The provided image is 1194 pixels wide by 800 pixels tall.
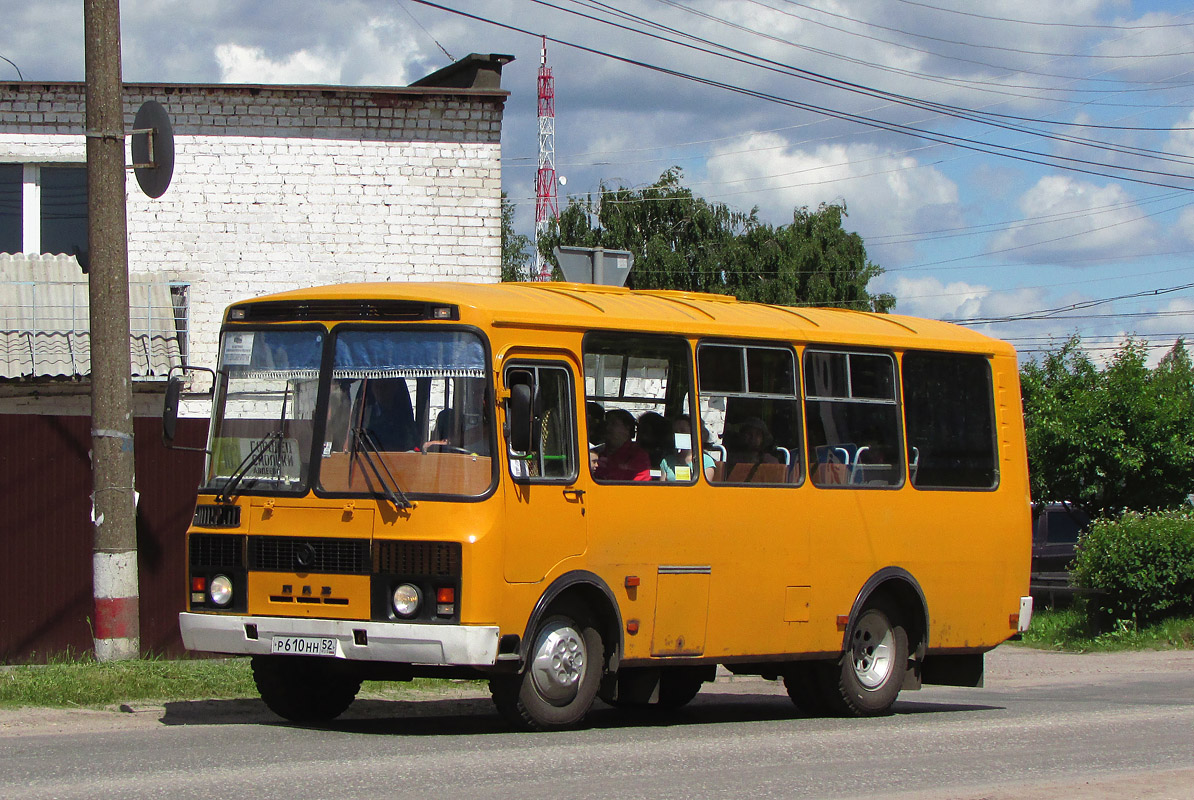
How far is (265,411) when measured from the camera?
9312 mm

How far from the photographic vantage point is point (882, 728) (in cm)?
1047

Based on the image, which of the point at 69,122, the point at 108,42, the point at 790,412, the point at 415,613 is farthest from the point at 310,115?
the point at 415,613

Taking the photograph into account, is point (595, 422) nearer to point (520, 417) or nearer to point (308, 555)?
point (520, 417)

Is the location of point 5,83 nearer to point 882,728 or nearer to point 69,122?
point 69,122

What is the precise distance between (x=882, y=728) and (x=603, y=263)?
5805 mm

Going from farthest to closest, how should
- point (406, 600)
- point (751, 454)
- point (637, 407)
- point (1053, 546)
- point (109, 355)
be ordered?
point (1053, 546) < point (109, 355) < point (751, 454) < point (637, 407) < point (406, 600)

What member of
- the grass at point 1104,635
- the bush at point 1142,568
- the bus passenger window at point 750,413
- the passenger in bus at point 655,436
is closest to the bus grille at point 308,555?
the passenger in bus at point 655,436

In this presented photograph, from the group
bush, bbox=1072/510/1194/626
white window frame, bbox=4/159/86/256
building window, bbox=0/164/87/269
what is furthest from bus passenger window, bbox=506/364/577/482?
bush, bbox=1072/510/1194/626

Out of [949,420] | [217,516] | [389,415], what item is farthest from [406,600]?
[949,420]

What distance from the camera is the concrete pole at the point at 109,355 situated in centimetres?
1103

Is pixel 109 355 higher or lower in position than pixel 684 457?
higher

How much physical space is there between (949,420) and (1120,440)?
63.0 ft

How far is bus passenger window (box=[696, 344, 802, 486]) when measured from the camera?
1038 centimetres

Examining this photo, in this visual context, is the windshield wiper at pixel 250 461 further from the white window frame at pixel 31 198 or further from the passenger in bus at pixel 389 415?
the white window frame at pixel 31 198
